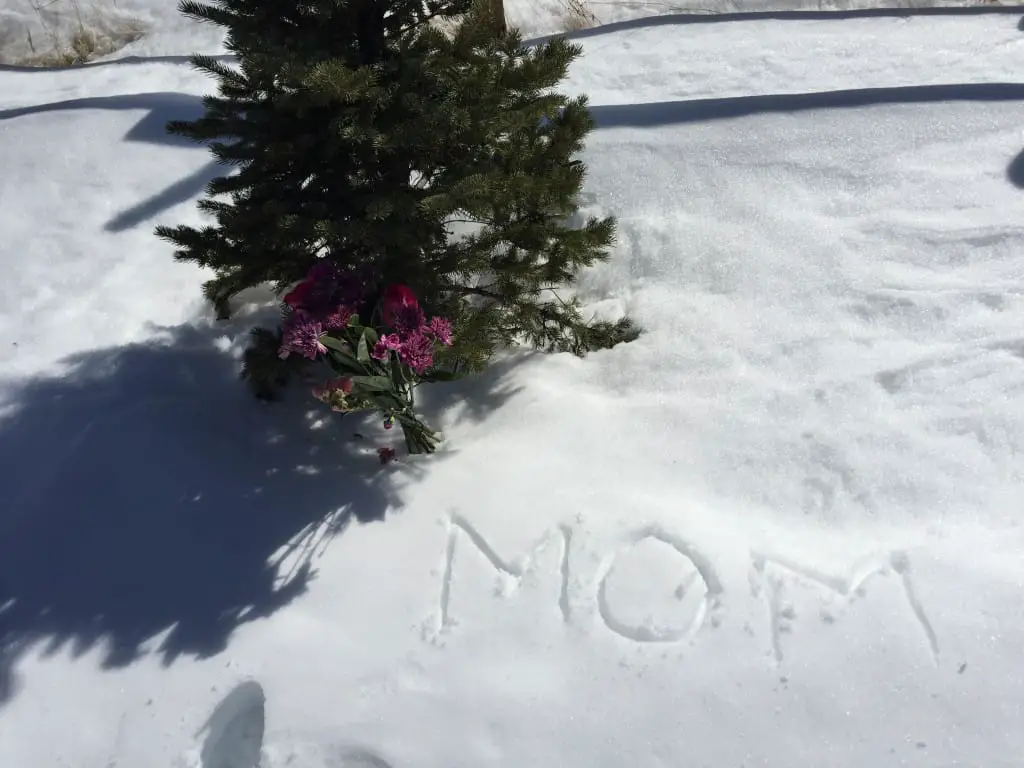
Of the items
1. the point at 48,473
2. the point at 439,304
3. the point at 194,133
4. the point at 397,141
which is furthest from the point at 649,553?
the point at 48,473

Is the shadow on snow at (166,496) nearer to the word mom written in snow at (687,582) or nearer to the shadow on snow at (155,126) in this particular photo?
the word mom written in snow at (687,582)

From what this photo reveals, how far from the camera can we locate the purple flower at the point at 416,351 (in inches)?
95.0

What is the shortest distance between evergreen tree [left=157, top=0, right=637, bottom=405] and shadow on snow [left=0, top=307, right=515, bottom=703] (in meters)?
0.30

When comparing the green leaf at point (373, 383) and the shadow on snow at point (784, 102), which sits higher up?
the shadow on snow at point (784, 102)

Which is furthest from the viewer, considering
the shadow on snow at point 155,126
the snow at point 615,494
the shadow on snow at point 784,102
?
the shadow on snow at point 155,126

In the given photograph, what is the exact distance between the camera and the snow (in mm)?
2223

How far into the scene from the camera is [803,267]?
335cm

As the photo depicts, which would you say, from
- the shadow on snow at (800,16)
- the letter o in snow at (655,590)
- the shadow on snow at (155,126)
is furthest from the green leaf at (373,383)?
the shadow on snow at (800,16)

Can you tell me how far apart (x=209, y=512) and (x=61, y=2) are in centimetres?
519

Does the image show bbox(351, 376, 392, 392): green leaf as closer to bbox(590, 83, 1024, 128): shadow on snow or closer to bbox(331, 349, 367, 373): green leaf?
bbox(331, 349, 367, 373): green leaf

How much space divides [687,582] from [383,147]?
4.93ft

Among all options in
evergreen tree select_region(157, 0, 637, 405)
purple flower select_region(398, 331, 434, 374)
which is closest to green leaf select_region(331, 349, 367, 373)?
purple flower select_region(398, 331, 434, 374)

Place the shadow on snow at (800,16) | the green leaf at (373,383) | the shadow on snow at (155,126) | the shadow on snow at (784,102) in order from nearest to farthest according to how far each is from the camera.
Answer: the green leaf at (373,383)
the shadow on snow at (784,102)
the shadow on snow at (155,126)
the shadow on snow at (800,16)

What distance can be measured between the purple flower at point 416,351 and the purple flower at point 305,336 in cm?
23
